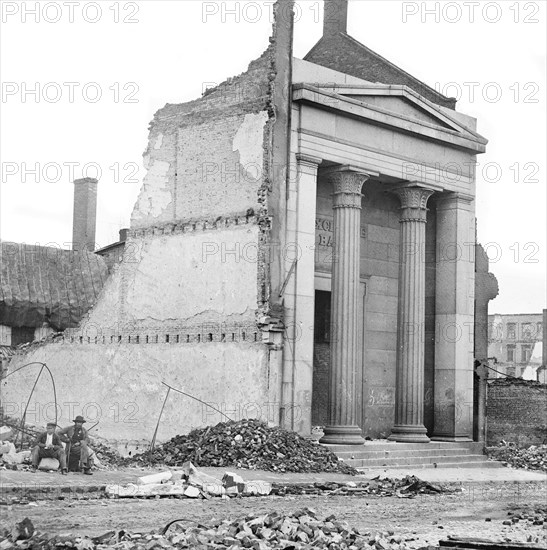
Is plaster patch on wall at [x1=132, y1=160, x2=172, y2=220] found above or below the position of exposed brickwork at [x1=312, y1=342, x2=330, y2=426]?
above

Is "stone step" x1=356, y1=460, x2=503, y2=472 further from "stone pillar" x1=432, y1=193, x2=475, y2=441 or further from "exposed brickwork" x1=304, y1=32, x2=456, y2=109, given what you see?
"exposed brickwork" x1=304, y1=32, x2=456, y2=109

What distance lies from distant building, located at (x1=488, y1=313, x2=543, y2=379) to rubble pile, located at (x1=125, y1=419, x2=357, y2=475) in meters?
57.0

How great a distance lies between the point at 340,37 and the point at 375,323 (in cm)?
851

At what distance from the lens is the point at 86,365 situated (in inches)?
1003

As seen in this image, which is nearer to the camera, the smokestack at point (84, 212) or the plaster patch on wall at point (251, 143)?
the plaster patch on wall at point (251, 143)

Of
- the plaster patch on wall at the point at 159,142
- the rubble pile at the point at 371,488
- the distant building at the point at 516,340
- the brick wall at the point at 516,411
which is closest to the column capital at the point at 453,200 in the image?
the brick wall at the point at 516,411

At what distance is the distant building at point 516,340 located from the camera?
78.1 m

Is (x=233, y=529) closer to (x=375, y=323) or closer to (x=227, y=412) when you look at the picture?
(x=227, y=412)

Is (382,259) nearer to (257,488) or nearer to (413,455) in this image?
(413,455)

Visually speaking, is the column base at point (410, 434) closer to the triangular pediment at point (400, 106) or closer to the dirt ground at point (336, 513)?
the dirt ground at point (336, 513)

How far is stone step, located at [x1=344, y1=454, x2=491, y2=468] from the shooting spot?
74.2 feet

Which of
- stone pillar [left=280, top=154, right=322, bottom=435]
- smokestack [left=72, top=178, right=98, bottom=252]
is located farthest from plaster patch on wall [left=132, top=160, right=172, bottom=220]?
smokestack [left=72, top=178, right=98, bottom=252]

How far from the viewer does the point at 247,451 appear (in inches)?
794

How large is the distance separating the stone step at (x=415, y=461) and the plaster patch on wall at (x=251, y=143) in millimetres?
6436
